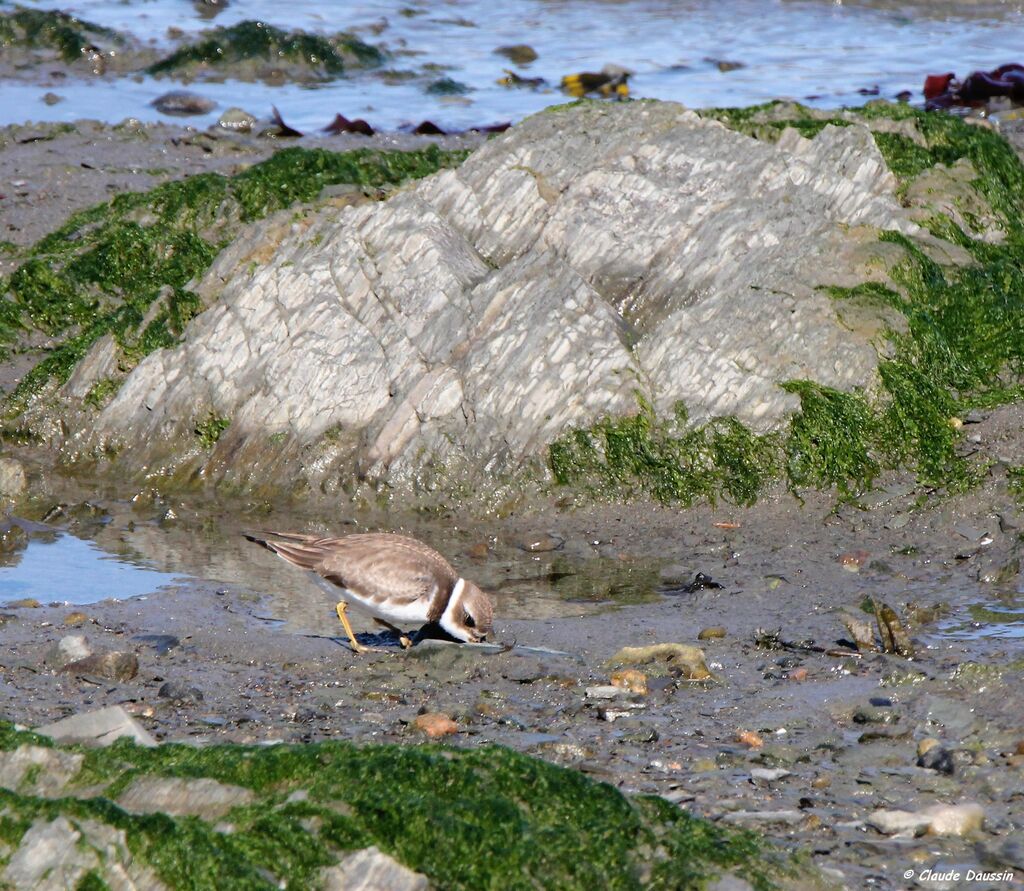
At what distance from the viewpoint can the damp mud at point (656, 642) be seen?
206 inches

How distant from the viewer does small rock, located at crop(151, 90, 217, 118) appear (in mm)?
17141

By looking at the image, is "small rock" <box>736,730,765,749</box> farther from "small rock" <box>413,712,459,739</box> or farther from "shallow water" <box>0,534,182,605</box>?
"shallow water" <box>0,534,182,605</box>

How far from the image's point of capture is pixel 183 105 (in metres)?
17.2

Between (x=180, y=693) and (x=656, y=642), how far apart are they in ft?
7.54

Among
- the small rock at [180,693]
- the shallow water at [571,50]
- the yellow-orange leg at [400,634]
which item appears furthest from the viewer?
the shallow water at [571,50]

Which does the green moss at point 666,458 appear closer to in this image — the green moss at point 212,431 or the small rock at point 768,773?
the green moss at point 212,431

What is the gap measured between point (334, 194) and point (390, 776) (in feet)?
24.0

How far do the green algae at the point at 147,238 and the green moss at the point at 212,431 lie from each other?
5.22 feet

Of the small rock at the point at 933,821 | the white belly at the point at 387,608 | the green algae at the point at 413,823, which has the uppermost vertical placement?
the green algae at the point at 413,823

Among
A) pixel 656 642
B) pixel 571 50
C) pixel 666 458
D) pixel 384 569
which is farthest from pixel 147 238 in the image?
pixel 571 50

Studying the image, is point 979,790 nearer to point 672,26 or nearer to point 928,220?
point 928,220

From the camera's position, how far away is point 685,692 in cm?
615

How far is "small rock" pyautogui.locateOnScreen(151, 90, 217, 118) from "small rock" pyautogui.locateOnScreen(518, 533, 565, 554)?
10.3 metres

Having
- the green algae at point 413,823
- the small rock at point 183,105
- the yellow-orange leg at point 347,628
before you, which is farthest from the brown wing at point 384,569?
the small rock at point 183,105
